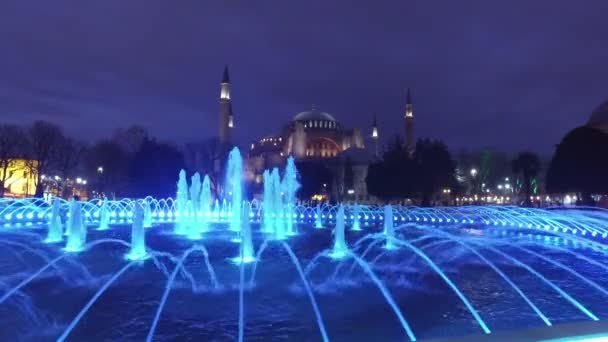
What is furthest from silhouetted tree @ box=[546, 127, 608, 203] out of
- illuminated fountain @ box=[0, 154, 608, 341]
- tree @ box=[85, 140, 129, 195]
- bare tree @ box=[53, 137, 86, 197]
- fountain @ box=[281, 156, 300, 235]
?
bare tree @ box=[53, 137, 86, 197]

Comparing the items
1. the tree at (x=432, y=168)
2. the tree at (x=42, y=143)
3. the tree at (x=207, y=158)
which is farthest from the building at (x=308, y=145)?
the tree at (x=42, y=143)

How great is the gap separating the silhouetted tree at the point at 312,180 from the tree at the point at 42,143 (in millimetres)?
30738

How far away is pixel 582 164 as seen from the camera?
4112cm

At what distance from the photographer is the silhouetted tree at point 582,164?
39812 mm

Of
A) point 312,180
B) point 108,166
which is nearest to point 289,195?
point 108,166

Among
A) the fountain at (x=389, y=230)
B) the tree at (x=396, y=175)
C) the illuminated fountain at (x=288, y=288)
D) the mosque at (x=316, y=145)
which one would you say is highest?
the mosque at (x=316, y=145)

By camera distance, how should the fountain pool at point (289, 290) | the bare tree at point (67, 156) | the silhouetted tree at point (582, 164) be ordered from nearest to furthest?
the fountain pool at point (289, 290)
the silhouetted tree at point (582, 164)
the bare tree at point (67, 156)

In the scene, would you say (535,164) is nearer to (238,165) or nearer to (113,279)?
(238,165)

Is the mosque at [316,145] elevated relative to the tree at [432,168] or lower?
elevated

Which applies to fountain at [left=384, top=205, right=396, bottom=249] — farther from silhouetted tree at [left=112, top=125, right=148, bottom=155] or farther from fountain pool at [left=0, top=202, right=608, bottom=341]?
silhouetted tree at [left=112, top=125, right=148, bottom=155]

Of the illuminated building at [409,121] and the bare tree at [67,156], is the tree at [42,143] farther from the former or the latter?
the illuminated building at [409,121]

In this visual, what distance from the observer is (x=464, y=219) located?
29.2 meters

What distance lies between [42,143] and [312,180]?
3308 cm

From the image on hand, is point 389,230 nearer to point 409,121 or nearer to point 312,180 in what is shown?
point 312,180
